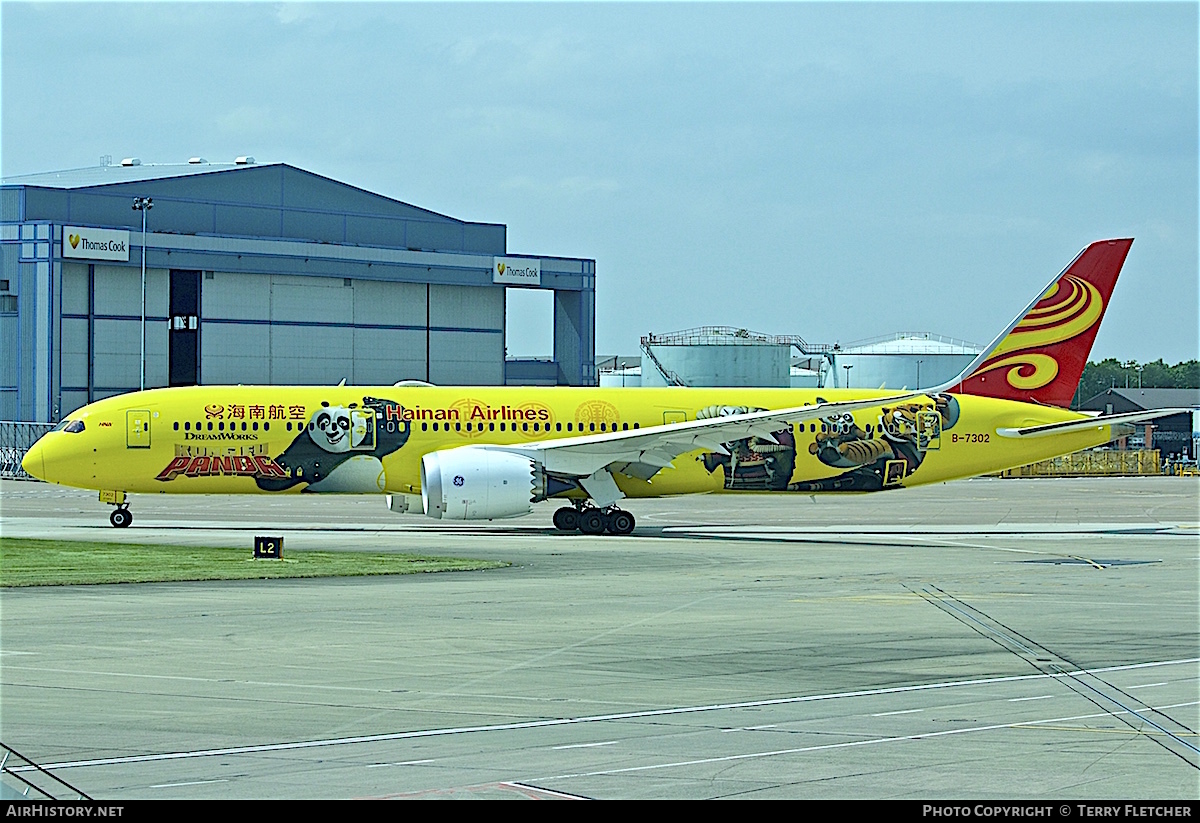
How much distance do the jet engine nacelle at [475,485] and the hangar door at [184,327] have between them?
46824mm

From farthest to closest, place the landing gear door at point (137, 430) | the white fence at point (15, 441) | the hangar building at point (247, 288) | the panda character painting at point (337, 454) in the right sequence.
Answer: the hangar building at point (247, 288)
the white fence at point (15, 441)
the panda character painting at point (337, 454)
the landing gear door at point (137, 430)

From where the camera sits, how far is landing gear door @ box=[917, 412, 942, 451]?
40062 mm

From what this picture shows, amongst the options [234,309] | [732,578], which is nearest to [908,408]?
[732,578]

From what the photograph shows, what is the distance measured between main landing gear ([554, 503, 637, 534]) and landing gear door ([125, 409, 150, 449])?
33.8 feet

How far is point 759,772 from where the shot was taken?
10.7 metres

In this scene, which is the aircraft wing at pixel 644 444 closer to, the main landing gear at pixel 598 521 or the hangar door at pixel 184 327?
the main landing gear at pixel 598 521

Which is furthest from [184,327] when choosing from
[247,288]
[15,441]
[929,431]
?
[929,431]

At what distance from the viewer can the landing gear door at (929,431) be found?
40.1 metres

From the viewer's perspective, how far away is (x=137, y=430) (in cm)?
3744

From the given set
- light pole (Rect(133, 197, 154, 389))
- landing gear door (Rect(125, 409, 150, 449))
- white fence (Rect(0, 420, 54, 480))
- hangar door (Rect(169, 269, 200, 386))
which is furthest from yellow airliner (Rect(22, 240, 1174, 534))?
hangar door (Rect(169, 269, 200, 386))

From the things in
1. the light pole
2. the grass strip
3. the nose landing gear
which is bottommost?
the grass strip


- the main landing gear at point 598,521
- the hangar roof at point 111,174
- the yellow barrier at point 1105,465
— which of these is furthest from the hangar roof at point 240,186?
the main landing gear at point 598,521

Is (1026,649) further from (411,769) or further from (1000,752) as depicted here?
(411,769)

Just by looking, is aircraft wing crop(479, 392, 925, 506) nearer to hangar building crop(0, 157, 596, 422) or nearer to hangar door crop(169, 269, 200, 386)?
hangar building crop(0, 157, 596, 422)
